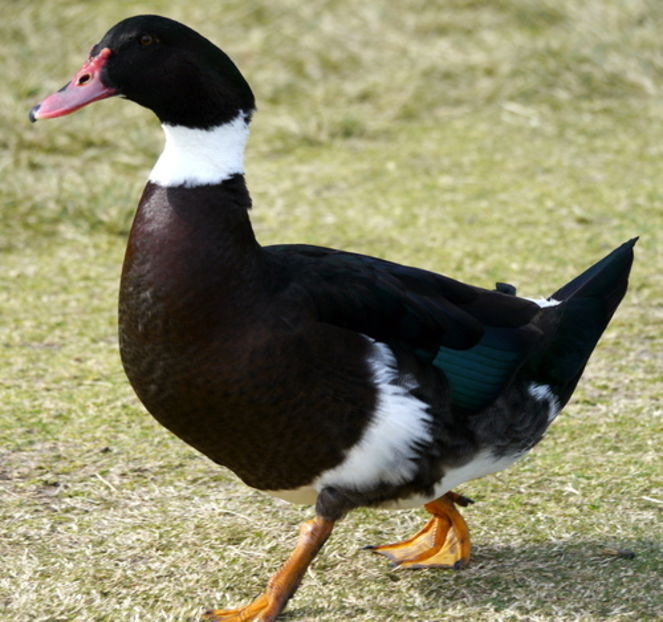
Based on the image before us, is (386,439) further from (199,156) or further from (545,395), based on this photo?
(199,156)

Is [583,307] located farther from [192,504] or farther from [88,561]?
[88,561]

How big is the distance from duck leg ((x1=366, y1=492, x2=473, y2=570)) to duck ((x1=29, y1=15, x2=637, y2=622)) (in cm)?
24

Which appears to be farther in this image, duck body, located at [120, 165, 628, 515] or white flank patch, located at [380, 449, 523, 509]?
white flank patch, located at [380, 449, 523, 509]

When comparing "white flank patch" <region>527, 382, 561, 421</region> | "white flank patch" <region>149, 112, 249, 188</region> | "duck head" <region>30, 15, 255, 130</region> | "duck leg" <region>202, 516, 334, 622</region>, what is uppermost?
"duck head" <region>30, 15, 255, 130</region>

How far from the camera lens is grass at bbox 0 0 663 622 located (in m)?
3.25

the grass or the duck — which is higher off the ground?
the duck

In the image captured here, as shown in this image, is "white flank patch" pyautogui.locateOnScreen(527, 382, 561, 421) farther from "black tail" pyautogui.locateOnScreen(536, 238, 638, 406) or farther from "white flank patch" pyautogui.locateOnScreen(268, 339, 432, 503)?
"white flank patch" pyautogui.locateOnScreen(268, 339, 432, 503)

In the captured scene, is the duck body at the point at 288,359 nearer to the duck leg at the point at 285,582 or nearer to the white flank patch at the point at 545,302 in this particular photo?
the duck leg at the point at 285,582

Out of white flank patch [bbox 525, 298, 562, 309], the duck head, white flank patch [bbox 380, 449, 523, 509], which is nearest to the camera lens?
the duck head

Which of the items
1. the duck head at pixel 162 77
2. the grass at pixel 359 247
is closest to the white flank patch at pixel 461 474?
the grass at pixel 359 247

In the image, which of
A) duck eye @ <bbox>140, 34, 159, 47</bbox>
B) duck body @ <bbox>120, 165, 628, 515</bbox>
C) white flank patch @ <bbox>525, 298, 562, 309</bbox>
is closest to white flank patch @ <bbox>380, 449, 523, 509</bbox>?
duck body @ <bbox>120, 165, 628, 515</bbox>

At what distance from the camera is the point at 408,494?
3062mm

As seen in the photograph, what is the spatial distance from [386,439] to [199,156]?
81cm

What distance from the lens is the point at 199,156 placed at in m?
2.95
